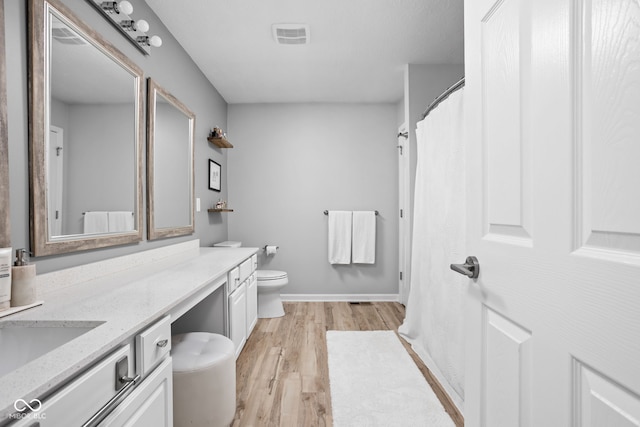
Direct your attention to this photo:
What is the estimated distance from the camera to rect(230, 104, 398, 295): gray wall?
3.67 meters

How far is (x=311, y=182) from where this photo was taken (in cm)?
369

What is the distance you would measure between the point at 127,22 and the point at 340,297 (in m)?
3.15

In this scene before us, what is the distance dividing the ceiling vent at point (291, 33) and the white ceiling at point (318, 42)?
44mm

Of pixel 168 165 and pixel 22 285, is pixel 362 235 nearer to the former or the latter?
pixel 168 165

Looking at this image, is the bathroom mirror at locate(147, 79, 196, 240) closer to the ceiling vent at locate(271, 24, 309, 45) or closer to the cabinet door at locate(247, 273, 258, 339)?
the cabinet door at locate(247, 273, 258, 339)

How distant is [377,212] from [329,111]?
52.6 inches

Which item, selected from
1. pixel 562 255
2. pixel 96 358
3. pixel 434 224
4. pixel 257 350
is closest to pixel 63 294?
pixel 96 358

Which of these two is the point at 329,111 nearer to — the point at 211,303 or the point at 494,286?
the point at 211,303

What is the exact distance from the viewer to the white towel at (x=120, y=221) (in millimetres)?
1587

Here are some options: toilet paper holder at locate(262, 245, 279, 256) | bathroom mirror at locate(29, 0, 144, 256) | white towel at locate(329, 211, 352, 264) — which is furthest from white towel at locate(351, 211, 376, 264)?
bathroom mirror at locate(29, 0, 144, 256)

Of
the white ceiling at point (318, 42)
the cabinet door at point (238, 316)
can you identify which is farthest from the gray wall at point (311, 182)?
the cabinet door at point (238, 316)

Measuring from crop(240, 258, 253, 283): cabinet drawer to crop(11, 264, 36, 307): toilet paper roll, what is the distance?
1.33m

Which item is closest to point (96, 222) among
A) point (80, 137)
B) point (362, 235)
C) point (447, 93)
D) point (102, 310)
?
point (80, 137)

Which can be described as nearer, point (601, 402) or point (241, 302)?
point (601, 402)
